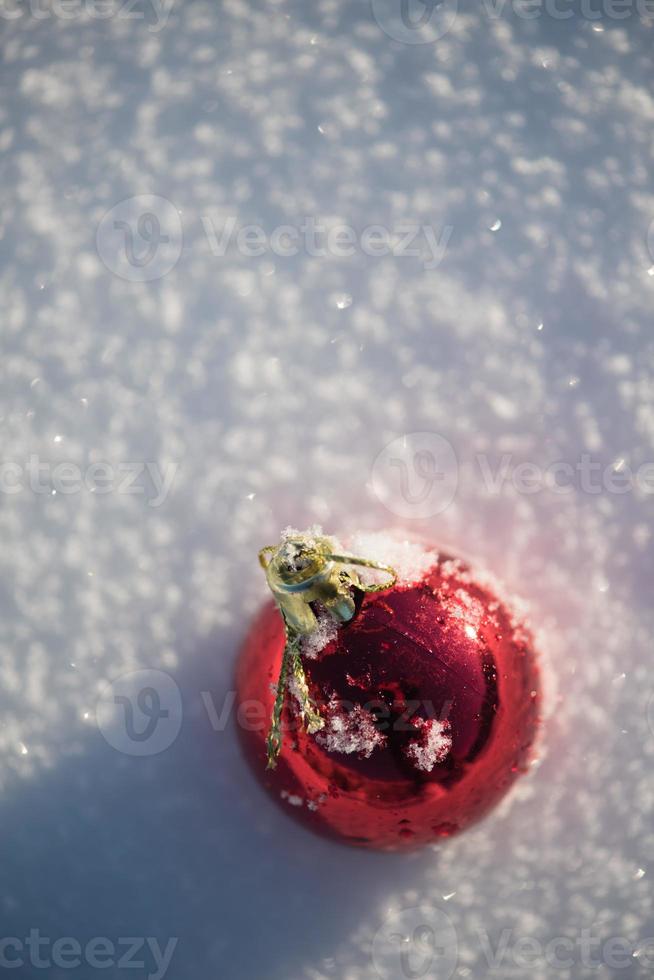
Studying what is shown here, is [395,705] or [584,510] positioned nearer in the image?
[395,705]

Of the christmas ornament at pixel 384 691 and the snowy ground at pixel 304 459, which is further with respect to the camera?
the snowy ground at pixel 304 459

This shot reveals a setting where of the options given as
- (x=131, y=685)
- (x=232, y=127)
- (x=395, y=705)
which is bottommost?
(x=131, y=685)

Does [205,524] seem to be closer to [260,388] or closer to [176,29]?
[260,388]

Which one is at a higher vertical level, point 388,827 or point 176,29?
point 176,29

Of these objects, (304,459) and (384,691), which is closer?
(384,691)

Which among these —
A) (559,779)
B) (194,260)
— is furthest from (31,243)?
(559,779)
